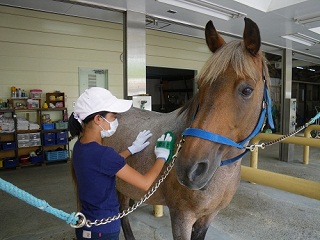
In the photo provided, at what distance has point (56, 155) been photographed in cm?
539

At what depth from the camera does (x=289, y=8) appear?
3.72 meters

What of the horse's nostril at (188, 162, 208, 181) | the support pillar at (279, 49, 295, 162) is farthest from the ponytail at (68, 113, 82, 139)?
the support pillar at (279, 49, 295, 162)

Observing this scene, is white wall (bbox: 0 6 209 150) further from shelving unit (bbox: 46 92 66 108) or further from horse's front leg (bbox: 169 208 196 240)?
horse's front leg (bbox: 169 208 196 240)

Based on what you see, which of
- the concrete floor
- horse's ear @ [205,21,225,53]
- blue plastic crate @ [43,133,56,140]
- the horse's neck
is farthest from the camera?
blue plastic crate @ [43,133,56,140]

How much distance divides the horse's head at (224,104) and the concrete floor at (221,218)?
5.82ft

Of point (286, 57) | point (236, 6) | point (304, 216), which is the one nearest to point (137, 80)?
point (236, 6)

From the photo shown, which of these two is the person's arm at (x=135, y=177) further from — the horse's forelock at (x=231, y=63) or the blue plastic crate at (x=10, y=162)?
the blue plastic crate at (x=10, y=162)

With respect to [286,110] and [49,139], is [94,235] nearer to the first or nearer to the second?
[49,139]

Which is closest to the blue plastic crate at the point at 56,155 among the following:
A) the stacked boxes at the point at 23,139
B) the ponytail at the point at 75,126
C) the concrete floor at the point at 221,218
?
the stacked boxes at the point at 23,139

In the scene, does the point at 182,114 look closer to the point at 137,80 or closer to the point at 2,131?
the point at 137,80

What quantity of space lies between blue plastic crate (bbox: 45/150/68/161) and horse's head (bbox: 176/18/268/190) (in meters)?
4.94

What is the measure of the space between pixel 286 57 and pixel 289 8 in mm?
2825

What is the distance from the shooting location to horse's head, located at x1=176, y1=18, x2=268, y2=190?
1.04 meters

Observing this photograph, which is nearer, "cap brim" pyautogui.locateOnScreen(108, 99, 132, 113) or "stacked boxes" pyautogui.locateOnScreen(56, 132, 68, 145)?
"cap brim" pyautogui.locateOnScreen(108, 99, 132, 113)
